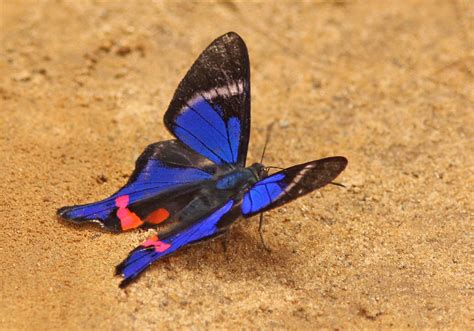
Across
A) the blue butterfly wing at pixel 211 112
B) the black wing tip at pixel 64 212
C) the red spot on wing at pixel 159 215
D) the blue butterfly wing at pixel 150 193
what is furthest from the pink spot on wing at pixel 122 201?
the blue butterfly wing at pixel 211 112

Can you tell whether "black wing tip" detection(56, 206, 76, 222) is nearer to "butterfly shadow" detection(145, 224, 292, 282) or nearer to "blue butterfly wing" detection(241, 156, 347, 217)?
"butterfly shadow" detection(145, 224, 292, 282)

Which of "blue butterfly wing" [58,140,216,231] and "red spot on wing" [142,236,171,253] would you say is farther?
"blue butterfly wing" [58,140,216,231]

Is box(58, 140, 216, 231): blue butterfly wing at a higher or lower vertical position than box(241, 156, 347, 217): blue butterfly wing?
lower

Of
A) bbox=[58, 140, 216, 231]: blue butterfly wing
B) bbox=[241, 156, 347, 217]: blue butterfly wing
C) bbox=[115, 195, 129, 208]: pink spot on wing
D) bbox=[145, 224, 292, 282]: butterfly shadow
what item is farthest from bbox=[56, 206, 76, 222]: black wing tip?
bbox=[241, 156, 347, 217]: blue butterfly wing

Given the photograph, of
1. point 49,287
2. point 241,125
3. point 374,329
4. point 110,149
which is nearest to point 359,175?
point 241,125

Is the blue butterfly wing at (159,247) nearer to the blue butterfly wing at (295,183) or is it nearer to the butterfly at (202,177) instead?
the butterfly at (202,177)

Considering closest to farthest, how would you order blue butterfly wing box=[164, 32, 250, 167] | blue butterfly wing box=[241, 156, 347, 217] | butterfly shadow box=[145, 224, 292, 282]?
blue butterfly wing box=[241, 156, 347, 217], butterfly shadow box=[145, 224, 292, 282], blue butterfly wing box=[164, 32, 250, 167]
